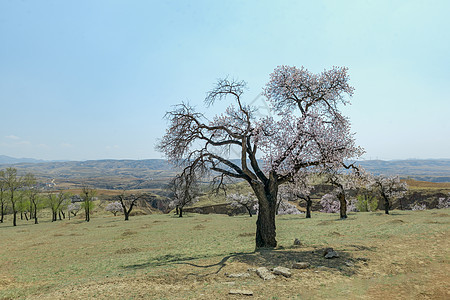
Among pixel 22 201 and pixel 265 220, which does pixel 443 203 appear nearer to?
pixel 265 220

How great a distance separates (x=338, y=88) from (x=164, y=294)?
16912 mm

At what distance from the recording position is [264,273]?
10.9 m

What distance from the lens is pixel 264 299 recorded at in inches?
337

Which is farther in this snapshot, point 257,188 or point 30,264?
point 30,264

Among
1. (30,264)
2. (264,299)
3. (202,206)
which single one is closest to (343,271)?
(264,299)

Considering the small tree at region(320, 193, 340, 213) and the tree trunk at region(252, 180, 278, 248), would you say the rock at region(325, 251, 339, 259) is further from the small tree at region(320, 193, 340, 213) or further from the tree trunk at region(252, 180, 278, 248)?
the small tree at region(320, 193, 340, 213)

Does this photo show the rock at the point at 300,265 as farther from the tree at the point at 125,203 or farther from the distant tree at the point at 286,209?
the distant tree at the point at 286,209

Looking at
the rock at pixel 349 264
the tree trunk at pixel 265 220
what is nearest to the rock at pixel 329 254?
the rock at pixel 349 264

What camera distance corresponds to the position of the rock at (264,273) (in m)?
10.5

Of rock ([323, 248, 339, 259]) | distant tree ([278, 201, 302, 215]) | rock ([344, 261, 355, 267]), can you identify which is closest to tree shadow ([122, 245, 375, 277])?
rock ([344, 261, 355, 267])

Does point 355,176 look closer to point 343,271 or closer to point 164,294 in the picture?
point 343,271

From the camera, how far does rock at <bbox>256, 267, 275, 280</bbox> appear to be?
1054 centimetres

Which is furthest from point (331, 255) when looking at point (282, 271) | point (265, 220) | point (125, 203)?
point (125, 203)

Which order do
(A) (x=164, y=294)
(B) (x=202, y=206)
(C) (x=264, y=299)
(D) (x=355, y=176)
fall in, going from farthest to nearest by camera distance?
1. (B) (x=202, y=206)
2. (D) (x=355, y=176)
3. (A) (x=164, y=294)
4. (C) (x=264, y=299)
